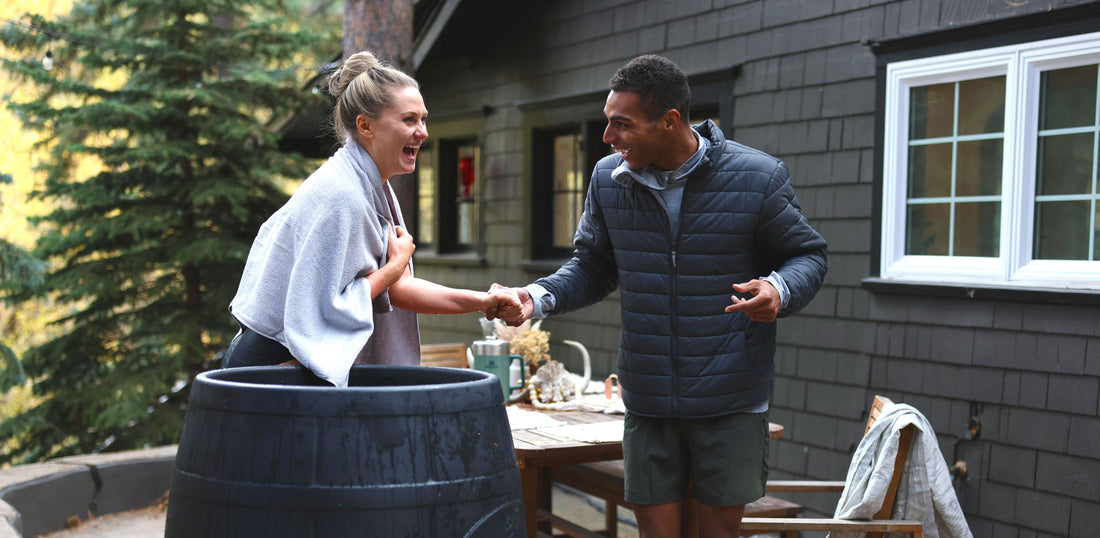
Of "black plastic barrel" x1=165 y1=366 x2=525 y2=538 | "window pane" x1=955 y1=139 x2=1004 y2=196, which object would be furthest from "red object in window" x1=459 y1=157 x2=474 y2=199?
"black plastic barrel" x1=165 y1=366 x2=525 y2=538

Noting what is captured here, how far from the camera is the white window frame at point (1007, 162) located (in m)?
3.97

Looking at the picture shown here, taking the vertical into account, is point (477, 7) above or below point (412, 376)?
above

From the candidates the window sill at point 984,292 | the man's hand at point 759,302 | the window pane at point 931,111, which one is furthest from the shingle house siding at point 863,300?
the man's hand at point 759,302

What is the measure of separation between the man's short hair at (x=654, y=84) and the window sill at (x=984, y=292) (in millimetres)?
2253

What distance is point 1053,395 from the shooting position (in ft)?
13.2

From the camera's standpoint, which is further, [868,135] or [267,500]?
[868,135]

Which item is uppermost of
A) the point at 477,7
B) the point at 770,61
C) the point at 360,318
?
the point at 477,7

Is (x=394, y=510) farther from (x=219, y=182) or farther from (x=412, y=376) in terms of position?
(x=219, y=182)

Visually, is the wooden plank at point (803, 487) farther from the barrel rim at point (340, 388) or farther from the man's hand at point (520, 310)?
the barrel rim at point (340, 388)

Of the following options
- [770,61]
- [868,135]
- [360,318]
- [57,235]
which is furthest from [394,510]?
[57,235]

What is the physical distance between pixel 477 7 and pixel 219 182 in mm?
2237

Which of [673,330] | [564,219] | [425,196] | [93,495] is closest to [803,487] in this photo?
[673,330]

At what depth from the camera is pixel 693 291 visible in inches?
97.3

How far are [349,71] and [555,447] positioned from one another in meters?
1.37
